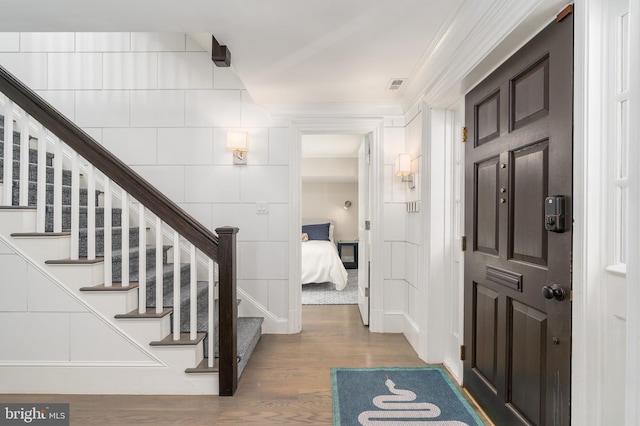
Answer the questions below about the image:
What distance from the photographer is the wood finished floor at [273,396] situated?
196 cm

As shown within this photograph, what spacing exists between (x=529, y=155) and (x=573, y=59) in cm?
43

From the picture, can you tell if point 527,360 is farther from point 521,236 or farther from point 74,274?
point 74,274

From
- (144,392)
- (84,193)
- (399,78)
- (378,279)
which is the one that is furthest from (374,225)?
(84,193)

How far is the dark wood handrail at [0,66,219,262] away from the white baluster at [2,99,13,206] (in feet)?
0.26

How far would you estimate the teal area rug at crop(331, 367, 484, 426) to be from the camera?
1931 mm

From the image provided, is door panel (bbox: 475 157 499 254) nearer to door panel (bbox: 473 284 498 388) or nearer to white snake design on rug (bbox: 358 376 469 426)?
door panel (bbox: 473 284 498 388)

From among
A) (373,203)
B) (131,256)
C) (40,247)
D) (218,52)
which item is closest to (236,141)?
(218,52)

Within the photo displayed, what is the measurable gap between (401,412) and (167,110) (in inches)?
124

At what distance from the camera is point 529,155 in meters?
1.56

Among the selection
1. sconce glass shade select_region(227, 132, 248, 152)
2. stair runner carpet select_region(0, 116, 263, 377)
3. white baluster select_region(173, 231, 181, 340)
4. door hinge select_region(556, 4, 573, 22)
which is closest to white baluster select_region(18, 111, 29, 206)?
stair runner carpet select_region(0, 116, 263, 377)

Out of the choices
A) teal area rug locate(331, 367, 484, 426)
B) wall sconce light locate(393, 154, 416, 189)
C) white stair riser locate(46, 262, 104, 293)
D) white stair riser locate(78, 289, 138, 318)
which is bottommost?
teal area rug locate(331, 367, 484, 426)

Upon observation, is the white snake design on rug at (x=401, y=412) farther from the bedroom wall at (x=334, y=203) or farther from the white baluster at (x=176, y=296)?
the bedroom wall at (x=334, y=203)

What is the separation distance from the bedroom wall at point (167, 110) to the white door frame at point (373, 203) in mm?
136

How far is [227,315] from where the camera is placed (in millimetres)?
2209
